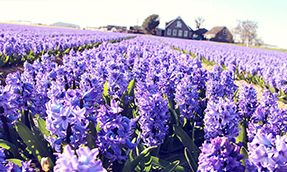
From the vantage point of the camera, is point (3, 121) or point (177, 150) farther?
point (177, 150)

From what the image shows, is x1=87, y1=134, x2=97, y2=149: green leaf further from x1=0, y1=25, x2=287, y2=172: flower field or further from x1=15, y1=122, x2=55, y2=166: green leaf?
x1=15, y1=122, x2=55, y2=166: green leaf

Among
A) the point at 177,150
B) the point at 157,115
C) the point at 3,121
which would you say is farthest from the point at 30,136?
the point at 177,150

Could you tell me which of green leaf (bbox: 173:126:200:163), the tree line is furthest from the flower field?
the tree line

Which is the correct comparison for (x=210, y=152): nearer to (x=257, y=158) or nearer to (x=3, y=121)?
(x=257, y=158)

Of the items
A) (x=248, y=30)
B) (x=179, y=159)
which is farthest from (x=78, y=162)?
(x=248, y=30)

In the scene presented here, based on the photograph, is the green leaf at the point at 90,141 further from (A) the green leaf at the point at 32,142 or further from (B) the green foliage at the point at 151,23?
(B) the green foliage at the point at 151,23

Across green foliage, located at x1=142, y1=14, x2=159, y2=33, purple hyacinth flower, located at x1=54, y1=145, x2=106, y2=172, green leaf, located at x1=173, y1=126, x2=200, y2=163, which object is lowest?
green leaf, located at x1=173, y1=126, x2=200, y2=163

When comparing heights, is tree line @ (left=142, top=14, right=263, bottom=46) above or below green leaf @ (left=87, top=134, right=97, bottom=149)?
above

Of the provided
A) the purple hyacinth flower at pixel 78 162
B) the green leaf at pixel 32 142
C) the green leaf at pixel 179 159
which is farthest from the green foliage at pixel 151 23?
the purple hyacinth flower at pixel 78 162

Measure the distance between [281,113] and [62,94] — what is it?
9.03 feet

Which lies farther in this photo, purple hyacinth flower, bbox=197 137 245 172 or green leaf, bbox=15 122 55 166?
green leaf, bbox=15 122 55 166

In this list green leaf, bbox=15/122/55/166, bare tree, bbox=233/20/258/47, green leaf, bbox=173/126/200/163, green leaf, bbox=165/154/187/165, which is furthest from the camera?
bare tree, bbox=233/20/258/47

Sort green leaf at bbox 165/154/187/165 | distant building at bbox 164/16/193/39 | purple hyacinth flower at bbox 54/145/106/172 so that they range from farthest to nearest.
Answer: distant building at bbox 164/16/193/39 < green leaf at bbox 165/154/187/165 < purple hyacinth flower at bbox 54/145/106/172

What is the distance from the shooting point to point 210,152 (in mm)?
1424
